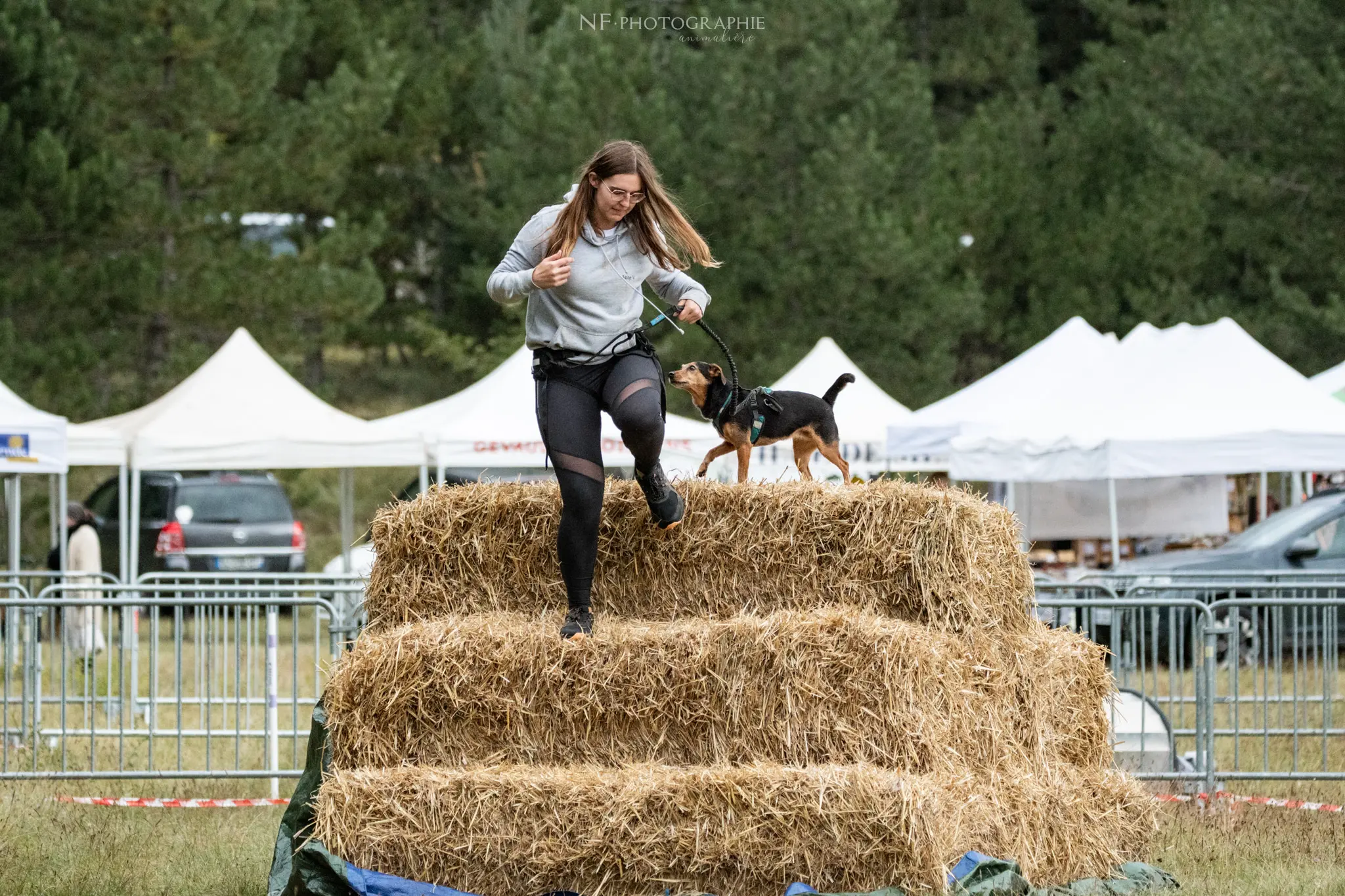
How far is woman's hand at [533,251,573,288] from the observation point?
203 inches

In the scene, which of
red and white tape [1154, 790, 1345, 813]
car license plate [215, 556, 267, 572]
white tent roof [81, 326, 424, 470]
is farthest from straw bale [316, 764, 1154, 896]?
car license plate [215, 556, 267, 572]

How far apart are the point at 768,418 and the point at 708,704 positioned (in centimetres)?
131

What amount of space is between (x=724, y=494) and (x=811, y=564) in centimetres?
37

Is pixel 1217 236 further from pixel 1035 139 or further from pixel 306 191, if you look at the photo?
pixel 306 191

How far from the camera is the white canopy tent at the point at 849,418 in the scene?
1730 cm

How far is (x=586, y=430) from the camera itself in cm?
540

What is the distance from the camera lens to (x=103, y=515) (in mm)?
21109

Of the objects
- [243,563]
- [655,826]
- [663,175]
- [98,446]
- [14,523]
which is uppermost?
[663,175]

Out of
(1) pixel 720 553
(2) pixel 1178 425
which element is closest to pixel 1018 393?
(2) pixel 1178 425

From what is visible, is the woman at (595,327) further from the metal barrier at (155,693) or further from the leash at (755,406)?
the metal barrier at (155,693)

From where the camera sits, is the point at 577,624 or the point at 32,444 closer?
the point at 577,624

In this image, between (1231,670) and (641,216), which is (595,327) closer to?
(641,216)

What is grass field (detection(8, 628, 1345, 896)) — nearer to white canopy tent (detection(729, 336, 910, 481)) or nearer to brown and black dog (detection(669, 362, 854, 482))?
brown and black dog (detection(669, 362, 854, 482))

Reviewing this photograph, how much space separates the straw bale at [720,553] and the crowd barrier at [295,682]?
90cm
